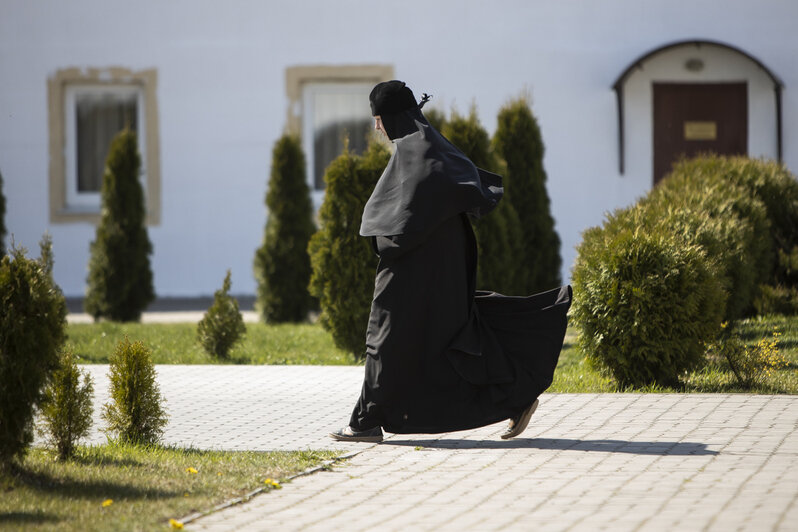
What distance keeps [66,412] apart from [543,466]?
2.26 m

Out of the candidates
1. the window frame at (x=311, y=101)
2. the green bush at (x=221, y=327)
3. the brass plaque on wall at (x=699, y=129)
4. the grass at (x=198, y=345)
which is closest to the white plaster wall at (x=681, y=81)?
the brass plaque on wall at (x=699, y=129)

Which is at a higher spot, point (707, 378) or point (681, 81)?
point (681, 81)

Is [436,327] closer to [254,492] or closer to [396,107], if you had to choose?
[396,107]

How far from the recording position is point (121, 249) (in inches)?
517

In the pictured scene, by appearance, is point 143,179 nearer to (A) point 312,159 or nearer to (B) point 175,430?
(A) point 312,159

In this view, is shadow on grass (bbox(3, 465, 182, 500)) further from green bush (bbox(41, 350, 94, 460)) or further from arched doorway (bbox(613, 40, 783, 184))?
arched doorway (bbox(613, 40, 783, 184))

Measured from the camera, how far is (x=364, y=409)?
245 inches

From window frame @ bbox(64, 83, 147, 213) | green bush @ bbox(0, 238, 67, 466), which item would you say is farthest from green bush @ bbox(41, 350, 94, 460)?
window frame @ bbox(64, 83, 147, 213)

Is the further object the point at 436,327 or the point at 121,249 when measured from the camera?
the point at 121,249

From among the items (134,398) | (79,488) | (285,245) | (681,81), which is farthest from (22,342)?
A: (681,81)

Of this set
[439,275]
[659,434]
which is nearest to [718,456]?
[659,434]

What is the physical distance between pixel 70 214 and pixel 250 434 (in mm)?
9718

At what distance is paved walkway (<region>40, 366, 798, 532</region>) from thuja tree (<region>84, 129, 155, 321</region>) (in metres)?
5.10

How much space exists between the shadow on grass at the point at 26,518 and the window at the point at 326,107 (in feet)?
35.8
